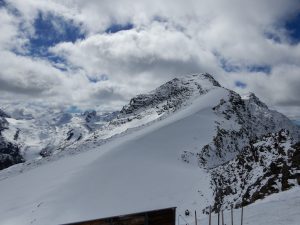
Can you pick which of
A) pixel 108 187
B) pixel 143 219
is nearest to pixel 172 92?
pixel 108 187

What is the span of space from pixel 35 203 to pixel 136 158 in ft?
54.6

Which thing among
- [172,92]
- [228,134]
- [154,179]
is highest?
[172,92]

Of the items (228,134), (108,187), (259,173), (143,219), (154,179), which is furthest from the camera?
(228,134)

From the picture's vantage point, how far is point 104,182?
38.0 m

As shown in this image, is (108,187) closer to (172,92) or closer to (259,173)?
(259,173)

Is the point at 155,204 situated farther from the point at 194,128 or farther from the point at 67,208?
the point at 194,128

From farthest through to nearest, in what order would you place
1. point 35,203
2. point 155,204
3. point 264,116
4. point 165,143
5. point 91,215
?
point 264,116 < point 165,143 < point 155,204 < point 35,203 < point 91,215

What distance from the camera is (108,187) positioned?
121ft

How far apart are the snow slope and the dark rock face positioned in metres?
2.13

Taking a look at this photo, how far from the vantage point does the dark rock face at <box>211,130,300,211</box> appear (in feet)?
98.5

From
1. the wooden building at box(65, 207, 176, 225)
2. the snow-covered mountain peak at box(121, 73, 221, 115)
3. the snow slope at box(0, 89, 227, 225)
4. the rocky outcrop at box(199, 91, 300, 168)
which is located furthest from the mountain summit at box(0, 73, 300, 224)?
the snow-covered mountain peak at box(121, 73, 221, 115)

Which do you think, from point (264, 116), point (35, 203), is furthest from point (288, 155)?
point (264, 116)

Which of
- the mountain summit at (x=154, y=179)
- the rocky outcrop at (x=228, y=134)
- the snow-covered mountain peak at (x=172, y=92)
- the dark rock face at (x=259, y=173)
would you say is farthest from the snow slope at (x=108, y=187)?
the snow-covered mountain peak at (x=172, y=92)

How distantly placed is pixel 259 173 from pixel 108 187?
14.1 meters
